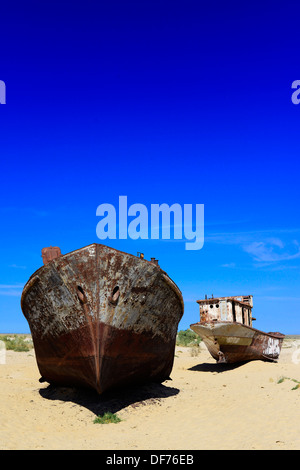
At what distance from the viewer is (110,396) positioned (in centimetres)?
970

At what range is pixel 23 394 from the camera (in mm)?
10945

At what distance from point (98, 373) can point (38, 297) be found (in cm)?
236

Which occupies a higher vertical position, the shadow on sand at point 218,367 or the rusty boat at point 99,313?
the rusty boat at point 99,313

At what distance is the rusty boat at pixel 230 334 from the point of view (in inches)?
691

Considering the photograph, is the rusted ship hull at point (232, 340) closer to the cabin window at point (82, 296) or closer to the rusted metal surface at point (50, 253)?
the rusted metal surface at point (50, 253)

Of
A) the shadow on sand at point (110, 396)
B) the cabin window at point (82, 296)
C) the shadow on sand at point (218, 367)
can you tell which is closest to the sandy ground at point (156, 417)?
the shadow on sand at point (110, 396)

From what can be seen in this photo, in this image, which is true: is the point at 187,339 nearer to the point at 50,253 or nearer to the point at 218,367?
the point at 218,367

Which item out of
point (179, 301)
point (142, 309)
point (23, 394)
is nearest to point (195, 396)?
point (179, 301)

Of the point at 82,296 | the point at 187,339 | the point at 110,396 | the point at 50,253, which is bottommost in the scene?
the point at 110,396

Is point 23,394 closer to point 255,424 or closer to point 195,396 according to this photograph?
point 195,396

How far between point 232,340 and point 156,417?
961cm

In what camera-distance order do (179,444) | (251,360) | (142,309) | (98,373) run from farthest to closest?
1. (251,360)
2. (142,309)
3. (98,373)
4. (179,444)

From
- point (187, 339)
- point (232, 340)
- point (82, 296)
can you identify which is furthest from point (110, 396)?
point (187, 339)
